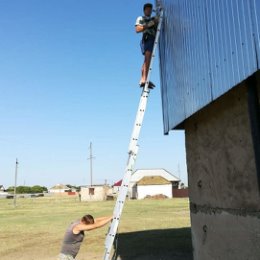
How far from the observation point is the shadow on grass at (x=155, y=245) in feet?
40.4

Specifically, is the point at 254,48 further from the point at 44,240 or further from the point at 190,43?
the point at 44,240

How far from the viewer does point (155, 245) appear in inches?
553

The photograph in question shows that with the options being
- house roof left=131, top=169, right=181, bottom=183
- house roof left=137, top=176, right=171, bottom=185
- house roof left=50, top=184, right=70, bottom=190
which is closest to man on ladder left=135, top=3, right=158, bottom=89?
house roof left=137, top=176, right=171, bottom=185

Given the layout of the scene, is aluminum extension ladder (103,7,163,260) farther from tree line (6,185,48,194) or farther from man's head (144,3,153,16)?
tree line (6,185,48,194)

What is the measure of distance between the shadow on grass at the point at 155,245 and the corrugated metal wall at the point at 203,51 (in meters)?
4.50

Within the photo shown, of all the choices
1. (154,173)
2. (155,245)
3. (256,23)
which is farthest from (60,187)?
(256,23)

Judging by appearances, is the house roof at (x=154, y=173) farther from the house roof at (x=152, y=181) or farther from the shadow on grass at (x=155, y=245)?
the shadow on grass at (x=155, y=245)

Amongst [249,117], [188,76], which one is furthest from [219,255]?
[188,76]

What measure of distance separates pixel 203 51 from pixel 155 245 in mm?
8935

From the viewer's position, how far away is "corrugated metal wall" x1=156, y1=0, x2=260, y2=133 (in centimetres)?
520

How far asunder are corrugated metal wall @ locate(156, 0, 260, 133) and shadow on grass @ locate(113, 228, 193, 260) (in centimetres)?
450

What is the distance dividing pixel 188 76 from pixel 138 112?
118cm

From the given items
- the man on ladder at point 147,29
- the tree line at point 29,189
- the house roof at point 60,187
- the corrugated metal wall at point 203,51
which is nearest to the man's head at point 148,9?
the man on ladder at point 147,29

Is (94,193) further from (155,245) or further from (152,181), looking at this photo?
(155,245)
